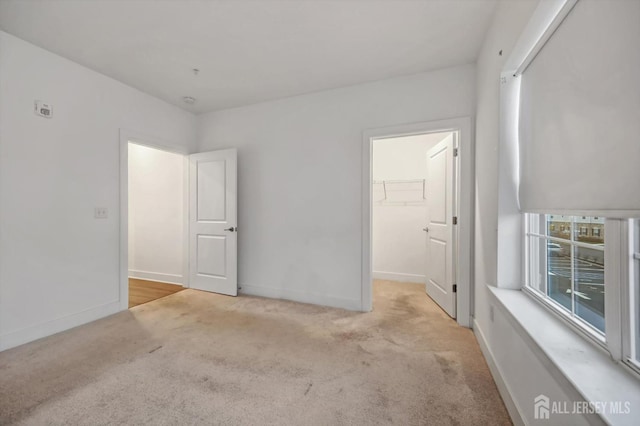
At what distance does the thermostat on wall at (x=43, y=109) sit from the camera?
236 cm

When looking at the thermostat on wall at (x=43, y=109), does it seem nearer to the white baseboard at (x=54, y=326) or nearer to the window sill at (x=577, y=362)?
the white baseboard at (x=54, y=326)

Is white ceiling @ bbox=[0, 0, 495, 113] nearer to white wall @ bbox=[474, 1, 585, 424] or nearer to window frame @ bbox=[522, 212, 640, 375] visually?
white wall @ bbox=[474, 1, 585, 424]

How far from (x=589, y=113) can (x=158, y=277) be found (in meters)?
5.15

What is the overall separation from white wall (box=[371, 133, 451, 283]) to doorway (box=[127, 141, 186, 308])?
3149 millimetres

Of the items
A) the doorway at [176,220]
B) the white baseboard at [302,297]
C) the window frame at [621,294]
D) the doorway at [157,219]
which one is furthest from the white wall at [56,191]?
the window frame at [621,294]

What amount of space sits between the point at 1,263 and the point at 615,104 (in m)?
3.92

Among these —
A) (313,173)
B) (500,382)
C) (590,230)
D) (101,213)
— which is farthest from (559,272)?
(101,213)

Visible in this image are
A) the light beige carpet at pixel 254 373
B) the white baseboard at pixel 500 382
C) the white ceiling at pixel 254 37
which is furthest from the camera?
the white ceiling at pixel 254 37

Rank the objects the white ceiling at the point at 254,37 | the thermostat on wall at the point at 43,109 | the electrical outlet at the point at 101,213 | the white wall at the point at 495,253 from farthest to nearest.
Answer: the electrical outlet at the point at 101,213
the thermostat on wall at the point at 43,109
the white ceiling at the point at 254,37
the white wall at the point at 495,253

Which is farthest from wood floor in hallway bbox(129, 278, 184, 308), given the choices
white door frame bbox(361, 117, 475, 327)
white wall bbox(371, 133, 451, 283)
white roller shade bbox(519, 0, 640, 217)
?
white roller shade bbox(519, 0, 640, 217)

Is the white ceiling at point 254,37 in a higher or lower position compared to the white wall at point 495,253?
higher

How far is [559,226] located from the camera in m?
1.42

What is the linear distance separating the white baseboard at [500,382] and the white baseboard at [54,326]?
3.68m

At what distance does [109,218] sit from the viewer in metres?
2.93
